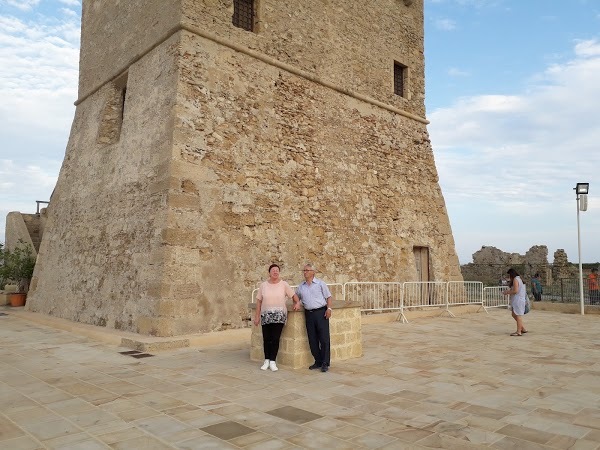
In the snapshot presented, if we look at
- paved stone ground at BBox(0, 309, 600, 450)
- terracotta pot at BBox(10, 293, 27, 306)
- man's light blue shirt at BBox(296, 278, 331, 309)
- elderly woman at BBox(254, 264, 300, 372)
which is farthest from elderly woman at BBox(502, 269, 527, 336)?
terracotta pot at BBox(10, 293, 27, 306)

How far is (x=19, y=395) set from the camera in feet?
15.2

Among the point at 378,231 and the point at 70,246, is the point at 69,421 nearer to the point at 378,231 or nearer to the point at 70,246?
the point at 70,246

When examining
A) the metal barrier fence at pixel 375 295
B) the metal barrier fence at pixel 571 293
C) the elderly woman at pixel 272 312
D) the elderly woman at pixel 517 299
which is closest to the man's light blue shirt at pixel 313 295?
the elderly woman at pixel 272 312

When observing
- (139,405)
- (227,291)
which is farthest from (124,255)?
(139,405)

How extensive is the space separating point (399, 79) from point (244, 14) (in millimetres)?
6243

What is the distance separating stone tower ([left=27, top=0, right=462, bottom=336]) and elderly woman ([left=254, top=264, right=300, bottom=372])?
2647mm

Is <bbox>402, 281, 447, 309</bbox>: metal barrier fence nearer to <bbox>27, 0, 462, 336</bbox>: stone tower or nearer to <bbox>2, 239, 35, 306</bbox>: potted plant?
<bbox>27, 0, 462, 336</bbox>: stone tower

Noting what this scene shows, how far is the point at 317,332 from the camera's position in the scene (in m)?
6.08

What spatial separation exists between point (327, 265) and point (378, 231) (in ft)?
7.77

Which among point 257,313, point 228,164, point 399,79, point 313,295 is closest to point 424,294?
point 399,79

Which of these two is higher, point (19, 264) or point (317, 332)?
point (19, 264)

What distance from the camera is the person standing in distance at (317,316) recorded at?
19.7 feet

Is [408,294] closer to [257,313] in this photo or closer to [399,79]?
[399,79]

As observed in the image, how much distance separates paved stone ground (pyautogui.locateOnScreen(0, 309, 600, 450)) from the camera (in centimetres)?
349
